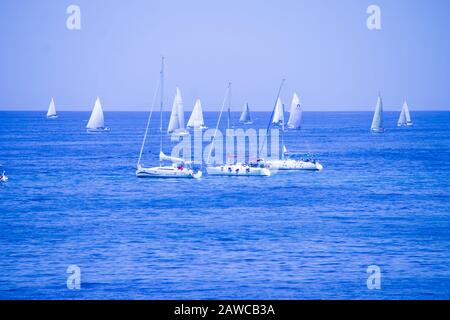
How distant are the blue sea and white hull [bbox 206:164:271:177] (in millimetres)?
852

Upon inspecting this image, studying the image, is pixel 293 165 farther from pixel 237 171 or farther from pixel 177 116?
pixel 177 116

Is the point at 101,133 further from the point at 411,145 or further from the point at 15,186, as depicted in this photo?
the point at 15,186

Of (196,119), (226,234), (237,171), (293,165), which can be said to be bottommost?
(226,234)

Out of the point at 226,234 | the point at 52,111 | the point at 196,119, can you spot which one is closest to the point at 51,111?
the point at 52,111

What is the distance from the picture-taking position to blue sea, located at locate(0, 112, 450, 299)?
29000mm

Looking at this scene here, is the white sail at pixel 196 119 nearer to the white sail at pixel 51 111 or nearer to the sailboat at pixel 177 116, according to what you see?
the sailboat at pixel 177 116

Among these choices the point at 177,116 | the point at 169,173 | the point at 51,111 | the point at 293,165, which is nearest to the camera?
the point at 169,173

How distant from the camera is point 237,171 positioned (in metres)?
66.9

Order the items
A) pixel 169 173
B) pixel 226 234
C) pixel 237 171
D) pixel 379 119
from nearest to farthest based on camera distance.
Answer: pixel 226 234 < pixel 169 173 < pixel 237 171 < pixel 379 119

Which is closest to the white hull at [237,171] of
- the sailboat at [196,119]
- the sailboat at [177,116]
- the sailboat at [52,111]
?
the sailboat at [177,116]

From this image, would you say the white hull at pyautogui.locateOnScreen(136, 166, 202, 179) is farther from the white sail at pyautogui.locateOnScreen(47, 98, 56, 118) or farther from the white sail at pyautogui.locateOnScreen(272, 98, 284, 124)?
the white sail at pyautogui.locateOnScreen(47, 98, 56, 118)

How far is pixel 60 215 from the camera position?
47.6 m

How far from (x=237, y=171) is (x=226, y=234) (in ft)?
89.5
